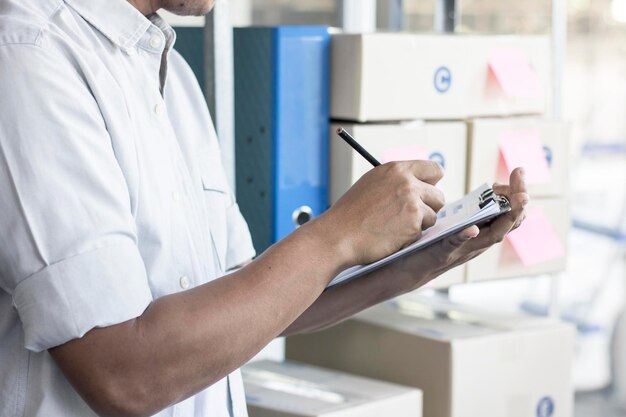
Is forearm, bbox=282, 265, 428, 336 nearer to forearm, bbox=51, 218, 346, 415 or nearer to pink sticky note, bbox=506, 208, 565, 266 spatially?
forearm, bbox=51, 218, 346, 415

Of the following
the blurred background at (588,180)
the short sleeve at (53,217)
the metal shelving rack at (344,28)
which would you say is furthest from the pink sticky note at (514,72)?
the blurred background at (588,180)

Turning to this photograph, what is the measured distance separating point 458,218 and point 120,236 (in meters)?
0.37

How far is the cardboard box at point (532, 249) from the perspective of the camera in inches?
73.2

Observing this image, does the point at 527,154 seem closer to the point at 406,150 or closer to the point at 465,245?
the point at 406,150

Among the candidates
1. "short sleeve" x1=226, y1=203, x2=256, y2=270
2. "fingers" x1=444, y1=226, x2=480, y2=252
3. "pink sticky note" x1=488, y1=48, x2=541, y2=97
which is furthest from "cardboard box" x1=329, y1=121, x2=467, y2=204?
"fingers" x1=444, y1=226, x2=480, y2=252

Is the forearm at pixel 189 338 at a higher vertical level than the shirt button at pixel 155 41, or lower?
lower

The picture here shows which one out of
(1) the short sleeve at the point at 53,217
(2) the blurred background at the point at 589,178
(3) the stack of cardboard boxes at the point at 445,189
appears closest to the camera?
(1) the short sleeve at the point at 53,217

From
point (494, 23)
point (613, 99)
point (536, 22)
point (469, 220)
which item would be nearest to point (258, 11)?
point (494, 23)

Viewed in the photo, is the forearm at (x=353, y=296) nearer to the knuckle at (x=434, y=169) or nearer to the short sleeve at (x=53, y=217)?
the knuckle at (x=434, y=169)

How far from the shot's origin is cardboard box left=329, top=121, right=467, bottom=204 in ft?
5.53

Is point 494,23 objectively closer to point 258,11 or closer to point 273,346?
point 258,11

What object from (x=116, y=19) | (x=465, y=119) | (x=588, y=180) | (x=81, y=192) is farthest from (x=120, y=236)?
(x=588, y=180)

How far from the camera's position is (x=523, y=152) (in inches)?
73.5

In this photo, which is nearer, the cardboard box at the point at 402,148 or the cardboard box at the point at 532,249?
the cardboard box at the point at 402,148
